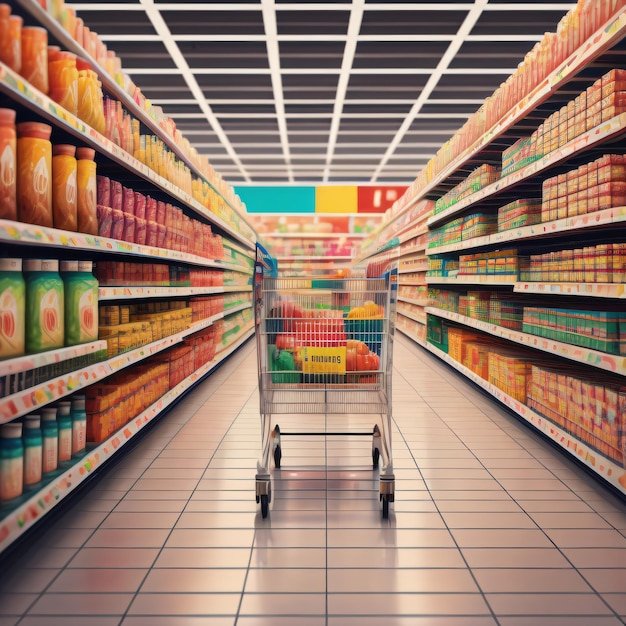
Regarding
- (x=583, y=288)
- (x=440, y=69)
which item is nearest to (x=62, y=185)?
(x=583, y=288)

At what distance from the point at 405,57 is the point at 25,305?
733cm

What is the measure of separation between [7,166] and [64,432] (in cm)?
107

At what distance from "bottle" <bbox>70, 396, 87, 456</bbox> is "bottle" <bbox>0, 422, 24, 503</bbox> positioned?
1.51 ft

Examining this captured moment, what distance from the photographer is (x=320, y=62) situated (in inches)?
328

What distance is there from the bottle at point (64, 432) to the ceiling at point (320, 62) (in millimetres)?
5929

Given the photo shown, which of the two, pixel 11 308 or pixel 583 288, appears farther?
pixel 583 288

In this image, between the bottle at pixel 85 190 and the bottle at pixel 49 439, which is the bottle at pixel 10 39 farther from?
the bottle at pixel 49 439

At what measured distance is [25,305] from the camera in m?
2.12

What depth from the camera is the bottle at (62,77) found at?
2.36 meters

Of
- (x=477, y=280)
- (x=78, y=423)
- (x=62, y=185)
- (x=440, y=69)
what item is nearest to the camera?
(x=62, y=185)

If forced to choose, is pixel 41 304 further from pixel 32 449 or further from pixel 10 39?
pixel 10 39

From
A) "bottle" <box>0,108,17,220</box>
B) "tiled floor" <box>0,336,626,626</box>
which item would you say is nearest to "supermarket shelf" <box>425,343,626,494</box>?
"tiled floor" <box>0,336,626,626</box>

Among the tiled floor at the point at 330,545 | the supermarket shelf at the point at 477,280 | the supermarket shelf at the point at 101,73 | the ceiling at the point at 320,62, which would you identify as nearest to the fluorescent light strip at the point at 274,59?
the ceiling at the point at 320,62

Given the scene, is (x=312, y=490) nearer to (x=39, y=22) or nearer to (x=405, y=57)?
(x=39, y=22)
